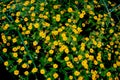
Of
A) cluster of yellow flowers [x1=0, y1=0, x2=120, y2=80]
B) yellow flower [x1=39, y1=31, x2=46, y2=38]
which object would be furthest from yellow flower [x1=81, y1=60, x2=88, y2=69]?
yellow flower [x1=39, y1=31, x2=46, y2=38]

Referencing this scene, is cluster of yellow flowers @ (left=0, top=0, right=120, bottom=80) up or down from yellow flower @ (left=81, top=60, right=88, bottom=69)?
up

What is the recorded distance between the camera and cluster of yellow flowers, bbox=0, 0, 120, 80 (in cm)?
258

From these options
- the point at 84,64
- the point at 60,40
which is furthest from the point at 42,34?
the point at 84,64

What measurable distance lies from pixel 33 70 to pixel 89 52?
2.26 feet

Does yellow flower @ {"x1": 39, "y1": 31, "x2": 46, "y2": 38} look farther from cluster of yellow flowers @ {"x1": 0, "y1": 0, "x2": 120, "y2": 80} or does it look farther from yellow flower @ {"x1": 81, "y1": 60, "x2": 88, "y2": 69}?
yellow flower @ {"x1": 81, "y1": 60, "x2": 88, "y2": 69}

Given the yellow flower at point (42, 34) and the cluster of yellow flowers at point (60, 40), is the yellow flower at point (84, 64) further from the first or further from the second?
the yellow flower at point (42, 34)

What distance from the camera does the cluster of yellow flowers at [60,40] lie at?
2.58 meters

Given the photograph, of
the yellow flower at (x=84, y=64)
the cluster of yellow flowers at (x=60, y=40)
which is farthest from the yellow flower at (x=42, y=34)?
the yellow flower at (x=84, y=64)

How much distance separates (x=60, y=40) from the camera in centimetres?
276

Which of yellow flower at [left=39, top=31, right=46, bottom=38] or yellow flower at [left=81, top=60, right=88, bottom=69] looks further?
yellow flower at [left=39, top=31, right=46, bottom=38]

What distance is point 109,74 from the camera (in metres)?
2.57

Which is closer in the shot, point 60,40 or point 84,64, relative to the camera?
point 84,64

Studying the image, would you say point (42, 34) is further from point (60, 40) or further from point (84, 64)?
point (84, 64)

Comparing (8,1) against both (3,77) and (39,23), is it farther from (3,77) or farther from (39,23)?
(3,77)
